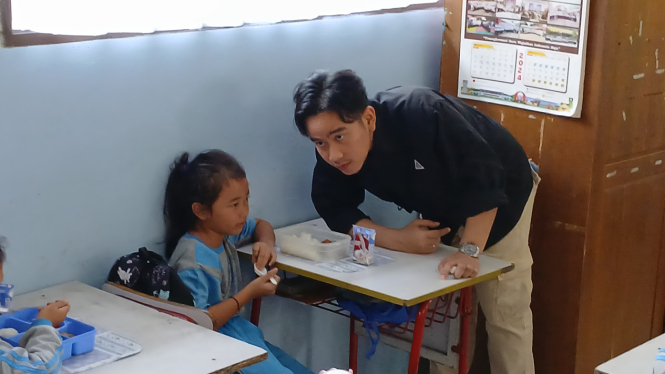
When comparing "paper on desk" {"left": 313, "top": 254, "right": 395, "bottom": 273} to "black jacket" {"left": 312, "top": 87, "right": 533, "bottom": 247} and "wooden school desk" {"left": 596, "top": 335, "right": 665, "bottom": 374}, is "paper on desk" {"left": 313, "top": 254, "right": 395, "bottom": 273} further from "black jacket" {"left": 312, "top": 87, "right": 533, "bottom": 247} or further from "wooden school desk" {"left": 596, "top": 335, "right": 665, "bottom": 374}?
"wooden school desk" {"left": 596, "top": 335, "right": 665, "bottom": 374}

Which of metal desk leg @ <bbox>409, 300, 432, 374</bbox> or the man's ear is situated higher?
the man's ear

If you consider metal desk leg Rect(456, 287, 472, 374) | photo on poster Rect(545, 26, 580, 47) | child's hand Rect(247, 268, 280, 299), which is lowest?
metal desk leg Rect(456, 287, 472, 374)

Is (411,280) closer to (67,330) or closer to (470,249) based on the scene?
(470,249)

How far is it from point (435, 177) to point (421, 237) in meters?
0.19

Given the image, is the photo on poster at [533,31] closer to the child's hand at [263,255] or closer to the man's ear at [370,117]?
the man's ear at [370,117]

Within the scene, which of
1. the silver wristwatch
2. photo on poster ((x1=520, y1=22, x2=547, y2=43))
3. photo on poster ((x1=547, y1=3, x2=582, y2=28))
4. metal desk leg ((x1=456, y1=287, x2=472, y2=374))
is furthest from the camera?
photo on poster ((x1=520, y1=22, x2=547, y2=43))

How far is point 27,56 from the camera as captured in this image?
6.36 ft

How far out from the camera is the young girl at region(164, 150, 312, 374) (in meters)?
2.22

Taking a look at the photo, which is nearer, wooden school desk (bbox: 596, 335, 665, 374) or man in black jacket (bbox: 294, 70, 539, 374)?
wooden school desk (bbox: 596, 335, 665, 374)

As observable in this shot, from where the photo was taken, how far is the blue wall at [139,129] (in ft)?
6.57

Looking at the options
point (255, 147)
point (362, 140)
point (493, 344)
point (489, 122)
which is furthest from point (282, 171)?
point (493, 344)

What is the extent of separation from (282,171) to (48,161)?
0.86 meters

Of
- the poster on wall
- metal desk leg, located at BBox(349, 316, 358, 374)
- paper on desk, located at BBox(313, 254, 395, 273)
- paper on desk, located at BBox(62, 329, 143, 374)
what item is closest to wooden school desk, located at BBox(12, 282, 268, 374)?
paper on desk, located at BBox(62, 329, 143, 374)

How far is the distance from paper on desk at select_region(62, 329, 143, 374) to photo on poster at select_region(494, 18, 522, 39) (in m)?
1.79
